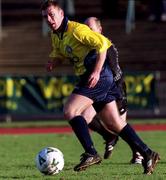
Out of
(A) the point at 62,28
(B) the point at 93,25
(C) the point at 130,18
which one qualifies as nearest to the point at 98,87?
(A) the point at 62,28

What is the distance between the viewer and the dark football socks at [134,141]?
937cm

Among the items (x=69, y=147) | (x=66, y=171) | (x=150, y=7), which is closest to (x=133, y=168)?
Result: (x=66, y=171)

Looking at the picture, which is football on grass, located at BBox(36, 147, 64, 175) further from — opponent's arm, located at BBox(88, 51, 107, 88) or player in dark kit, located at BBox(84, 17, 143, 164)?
player in dark kit, located at BBox(84, 17, 143, 164)

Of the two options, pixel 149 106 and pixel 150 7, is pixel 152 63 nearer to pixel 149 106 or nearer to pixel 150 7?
pixel 150 7

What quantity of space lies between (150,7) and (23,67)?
5863 mm

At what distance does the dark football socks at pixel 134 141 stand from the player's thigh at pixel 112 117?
85mm

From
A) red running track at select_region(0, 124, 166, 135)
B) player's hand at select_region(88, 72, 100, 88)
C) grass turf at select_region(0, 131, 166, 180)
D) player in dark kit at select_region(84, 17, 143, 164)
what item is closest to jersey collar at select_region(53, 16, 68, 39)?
player's hand at select_region(88, 72, 100, 88)

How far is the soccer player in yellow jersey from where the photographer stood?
9.26m

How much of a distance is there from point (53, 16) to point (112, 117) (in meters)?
1.45

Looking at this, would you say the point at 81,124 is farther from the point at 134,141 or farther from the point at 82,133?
the point at 134,141

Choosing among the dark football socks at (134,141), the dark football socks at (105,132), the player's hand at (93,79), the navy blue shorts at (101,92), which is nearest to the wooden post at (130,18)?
the dark football socks at (105,132)

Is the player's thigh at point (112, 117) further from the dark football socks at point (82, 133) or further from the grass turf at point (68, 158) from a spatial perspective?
the grass turf at point (68, 158)

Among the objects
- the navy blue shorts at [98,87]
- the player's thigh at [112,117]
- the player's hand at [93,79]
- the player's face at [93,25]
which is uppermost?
the player's face at [93,25]

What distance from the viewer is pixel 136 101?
22750 millimetres
